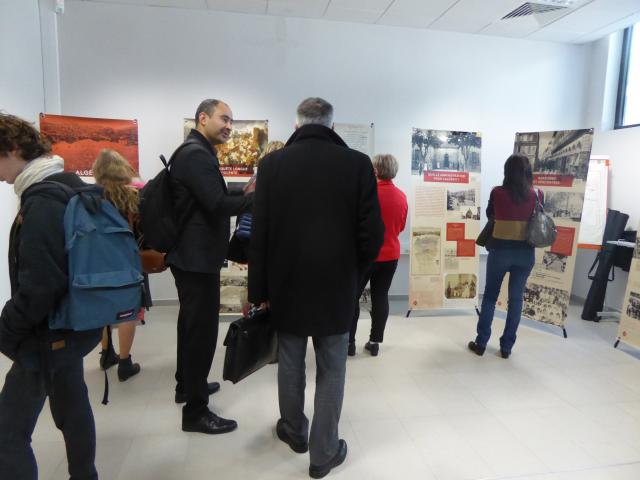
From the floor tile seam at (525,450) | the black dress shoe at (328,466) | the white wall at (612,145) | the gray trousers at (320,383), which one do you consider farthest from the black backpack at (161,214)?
the white wall at (612,145)

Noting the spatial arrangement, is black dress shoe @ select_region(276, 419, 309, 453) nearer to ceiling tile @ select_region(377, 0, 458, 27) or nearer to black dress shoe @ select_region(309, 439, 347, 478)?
black dress shoe @ select_region(309, 439, 347, 478)

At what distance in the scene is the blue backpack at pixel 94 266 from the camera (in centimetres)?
127

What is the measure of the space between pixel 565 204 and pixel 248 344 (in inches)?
131

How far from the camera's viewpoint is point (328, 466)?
6.10 ft

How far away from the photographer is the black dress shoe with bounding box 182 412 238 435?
2.14 meters

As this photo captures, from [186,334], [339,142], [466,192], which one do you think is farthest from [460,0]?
[186,334]

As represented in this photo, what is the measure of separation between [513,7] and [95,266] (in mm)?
4328

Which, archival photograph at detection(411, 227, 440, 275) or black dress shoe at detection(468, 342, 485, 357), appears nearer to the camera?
black dress shoe at detection(468, 342, 485, 357)

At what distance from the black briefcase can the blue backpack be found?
1.52 ft

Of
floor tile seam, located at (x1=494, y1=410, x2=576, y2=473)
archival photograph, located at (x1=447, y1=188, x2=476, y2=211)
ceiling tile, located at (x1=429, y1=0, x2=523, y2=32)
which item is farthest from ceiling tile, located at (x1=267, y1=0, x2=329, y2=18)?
floor tile seam, located at (x1=494, y1=410, x2=576, y2=473)

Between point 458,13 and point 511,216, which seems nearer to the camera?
point 511,216

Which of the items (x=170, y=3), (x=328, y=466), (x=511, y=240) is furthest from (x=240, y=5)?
(x=328, y=466)

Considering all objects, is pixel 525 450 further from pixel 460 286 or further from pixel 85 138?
pixel 85 138

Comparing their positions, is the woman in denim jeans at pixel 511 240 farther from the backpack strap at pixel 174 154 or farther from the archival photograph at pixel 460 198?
the backpack strap at pixel 174 154
